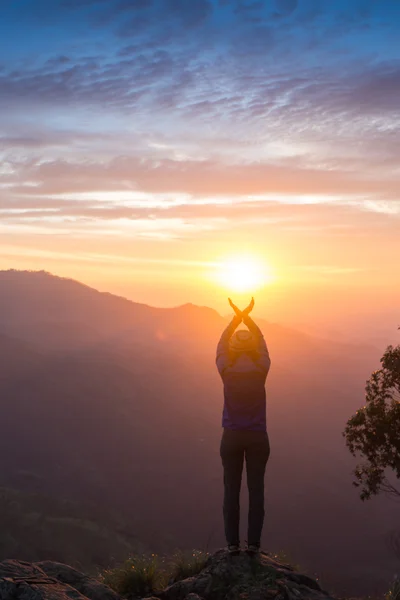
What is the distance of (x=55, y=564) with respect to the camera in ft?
23.6

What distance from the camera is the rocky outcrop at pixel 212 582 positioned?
5.89 m

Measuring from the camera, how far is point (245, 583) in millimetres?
6504

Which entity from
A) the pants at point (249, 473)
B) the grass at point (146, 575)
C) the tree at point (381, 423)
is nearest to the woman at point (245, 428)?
the pants at point (249, 473)

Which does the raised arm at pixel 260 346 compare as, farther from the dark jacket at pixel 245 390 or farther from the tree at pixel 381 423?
the tree at pixel 381 423

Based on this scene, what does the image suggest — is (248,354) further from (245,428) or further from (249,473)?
(249,473)

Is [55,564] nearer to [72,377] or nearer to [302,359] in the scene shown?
[72,377]

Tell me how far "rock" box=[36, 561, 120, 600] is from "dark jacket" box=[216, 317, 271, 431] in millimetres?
2585

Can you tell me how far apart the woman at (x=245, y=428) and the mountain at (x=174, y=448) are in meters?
26.0

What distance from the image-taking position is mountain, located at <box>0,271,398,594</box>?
43500mm

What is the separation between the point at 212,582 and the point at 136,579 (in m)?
1.43

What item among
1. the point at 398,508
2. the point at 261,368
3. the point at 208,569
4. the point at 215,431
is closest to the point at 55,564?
the point at 208,569

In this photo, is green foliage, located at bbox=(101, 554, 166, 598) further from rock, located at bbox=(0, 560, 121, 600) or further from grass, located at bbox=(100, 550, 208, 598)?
rock, located at bbox=(0, 560, 121, 600)

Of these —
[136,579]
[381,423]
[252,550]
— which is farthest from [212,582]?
[381,423]

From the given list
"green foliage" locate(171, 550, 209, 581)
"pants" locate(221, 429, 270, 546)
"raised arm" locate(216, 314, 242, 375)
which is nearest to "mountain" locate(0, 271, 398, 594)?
"green foliage" locate(171, 550, 209, 581)
